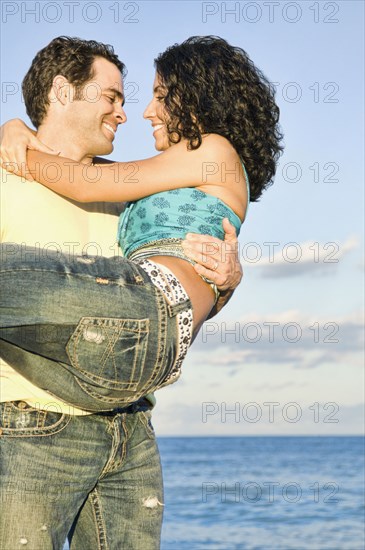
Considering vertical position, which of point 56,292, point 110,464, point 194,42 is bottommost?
point 110,464

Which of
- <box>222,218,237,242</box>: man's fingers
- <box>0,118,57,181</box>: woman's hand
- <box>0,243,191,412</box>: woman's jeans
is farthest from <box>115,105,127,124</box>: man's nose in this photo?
<box>0,243,191,412</box>: woman's jeans

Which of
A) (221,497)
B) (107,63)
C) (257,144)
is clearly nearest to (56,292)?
(257,144)

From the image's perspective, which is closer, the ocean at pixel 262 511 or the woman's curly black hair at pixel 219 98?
the woman's curly black hair at pixel 219 98

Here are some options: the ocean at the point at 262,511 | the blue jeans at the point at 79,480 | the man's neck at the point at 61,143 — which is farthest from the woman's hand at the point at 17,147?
the ocean at the point at 262,511

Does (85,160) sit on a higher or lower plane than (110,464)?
higher

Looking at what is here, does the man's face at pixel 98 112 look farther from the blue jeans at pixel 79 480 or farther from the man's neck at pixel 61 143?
the blue jeans at pixel 79 480

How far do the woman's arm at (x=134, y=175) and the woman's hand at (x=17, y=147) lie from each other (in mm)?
85

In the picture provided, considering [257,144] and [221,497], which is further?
[221,497]

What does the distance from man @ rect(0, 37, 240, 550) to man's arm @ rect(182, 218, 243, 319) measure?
0.03 feet

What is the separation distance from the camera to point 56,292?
247 cm

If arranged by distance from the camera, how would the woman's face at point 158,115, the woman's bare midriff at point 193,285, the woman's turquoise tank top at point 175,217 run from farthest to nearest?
the woman's face at point 158,115 → the woman's turquoise tank top at point 175,217 → the woman's bare midriff at point 193,285

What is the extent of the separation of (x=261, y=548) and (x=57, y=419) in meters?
11.8

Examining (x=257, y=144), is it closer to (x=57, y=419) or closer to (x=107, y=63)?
(x=107, y=63)

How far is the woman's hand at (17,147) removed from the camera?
3.16 metres
